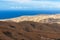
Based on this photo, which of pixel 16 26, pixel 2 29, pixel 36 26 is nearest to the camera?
pixel 2 29

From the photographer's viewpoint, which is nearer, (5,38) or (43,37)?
(5,38)

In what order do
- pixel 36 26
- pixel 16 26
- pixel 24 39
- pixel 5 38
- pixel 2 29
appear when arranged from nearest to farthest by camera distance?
pixel 5 38
pixel 24 39
pixel 2 29
pixel 16 26
pixel 36 26

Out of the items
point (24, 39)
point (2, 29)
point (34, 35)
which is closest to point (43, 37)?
point (34, 35)

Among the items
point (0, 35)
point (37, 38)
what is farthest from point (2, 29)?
point (37, 38)

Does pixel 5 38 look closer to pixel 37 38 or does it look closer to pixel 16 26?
pixel 37 38

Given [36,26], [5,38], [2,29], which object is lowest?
[5,38]

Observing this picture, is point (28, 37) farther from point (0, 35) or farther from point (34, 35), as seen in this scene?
point (0, 35)

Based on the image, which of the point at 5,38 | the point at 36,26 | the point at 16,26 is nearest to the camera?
the point at 5,38

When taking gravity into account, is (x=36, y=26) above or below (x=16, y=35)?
above

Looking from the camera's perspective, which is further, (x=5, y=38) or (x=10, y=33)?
(x=10, y=33)
